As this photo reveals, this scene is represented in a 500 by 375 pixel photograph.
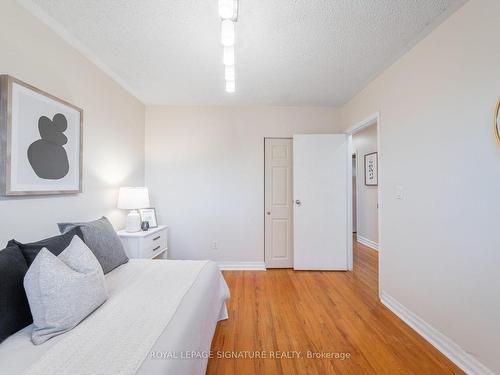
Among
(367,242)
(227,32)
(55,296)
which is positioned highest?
(227,32)

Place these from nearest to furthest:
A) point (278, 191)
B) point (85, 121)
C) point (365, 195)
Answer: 1. point (85, 121)
2. point (278, 191)
3. point (365, 195)

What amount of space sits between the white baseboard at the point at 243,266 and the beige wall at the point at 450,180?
1665 millimetres

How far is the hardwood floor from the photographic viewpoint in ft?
4.91

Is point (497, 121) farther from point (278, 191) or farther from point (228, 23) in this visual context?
point (278, 191)

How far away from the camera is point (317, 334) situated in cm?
182

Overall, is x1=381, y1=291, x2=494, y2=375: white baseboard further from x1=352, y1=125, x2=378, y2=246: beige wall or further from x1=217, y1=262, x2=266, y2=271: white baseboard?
x1=352, y1=125, x2=378, y2=246: beige wall

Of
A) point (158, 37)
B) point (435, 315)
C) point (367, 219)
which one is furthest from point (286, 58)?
point (367, 219)

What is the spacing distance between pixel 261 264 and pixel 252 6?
3040 millimetres

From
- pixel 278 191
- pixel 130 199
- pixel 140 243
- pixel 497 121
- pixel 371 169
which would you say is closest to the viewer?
pixel 497 121

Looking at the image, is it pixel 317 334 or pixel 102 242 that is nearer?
pixel 102 242

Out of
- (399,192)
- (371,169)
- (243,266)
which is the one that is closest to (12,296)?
(243,266)

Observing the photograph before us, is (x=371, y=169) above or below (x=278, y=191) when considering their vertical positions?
above

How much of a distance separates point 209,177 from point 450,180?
2727 mm

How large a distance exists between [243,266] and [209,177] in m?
1.46
